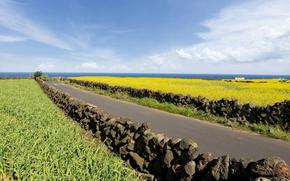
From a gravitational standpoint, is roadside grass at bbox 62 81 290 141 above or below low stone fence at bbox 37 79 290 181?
below

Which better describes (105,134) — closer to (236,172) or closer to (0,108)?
(236,172)

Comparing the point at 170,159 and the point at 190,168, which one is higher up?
the point at 190,168

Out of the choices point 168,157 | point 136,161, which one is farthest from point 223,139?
point 168,157

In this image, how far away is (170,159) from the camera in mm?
8961

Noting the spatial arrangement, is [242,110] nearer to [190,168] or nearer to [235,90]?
[190,168]

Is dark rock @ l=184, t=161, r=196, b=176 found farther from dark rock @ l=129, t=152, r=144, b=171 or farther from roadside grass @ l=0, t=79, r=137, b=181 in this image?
dark rock @ l=129, t=152, r=144, b=171

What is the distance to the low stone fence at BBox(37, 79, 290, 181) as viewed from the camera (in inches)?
254

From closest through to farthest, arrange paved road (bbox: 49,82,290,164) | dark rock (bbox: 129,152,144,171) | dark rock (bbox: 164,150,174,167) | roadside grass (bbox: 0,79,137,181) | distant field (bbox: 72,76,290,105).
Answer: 1. roadside grass (bbox: 0,79,137,181)
2. dark rock (bbox: 164,150,174,167)
3. dark rock (bbox: 129,152,144,171)
4. paved road (bbox: 49,82,290,164)
5. distant field (bbox: 72,76,290,105)

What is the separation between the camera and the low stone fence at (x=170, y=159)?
6.46m

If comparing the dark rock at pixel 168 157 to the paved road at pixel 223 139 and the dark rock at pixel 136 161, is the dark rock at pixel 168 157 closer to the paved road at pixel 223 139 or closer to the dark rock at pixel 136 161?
the dark rock at pixel 136 161

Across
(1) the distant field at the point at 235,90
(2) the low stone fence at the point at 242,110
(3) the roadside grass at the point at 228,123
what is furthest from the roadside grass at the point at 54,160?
(1) the distant field at the point at 235,90

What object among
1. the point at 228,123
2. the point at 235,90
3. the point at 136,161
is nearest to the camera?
the point at 136,161

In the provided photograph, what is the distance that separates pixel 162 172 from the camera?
9.28 m

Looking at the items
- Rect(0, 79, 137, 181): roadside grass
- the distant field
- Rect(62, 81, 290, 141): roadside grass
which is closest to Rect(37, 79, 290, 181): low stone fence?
Rect(0, 79, 137, 181): roadside grass
